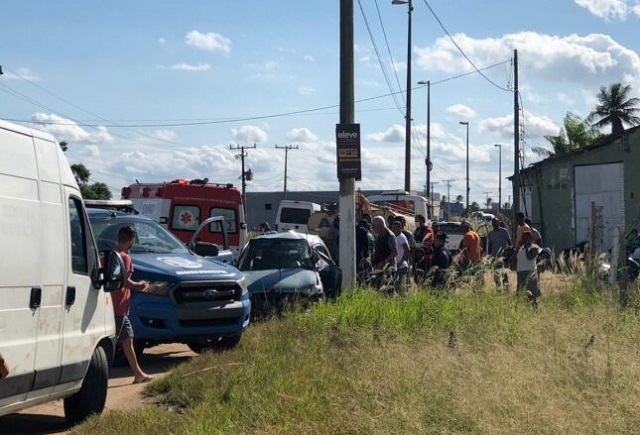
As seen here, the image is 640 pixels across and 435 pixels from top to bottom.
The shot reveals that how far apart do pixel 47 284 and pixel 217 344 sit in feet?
16.7

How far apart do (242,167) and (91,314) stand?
252ft

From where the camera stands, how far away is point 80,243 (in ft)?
23.0

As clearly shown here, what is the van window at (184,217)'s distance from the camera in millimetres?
19750

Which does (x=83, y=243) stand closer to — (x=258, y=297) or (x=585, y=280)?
(x=258, y=297)

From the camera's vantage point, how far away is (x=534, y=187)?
34.9 meters

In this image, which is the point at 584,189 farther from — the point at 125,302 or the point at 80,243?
the point at 80,243

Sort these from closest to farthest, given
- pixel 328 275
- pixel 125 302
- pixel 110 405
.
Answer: pixel 110 405 → pixel 125 302 → pixel 328 275

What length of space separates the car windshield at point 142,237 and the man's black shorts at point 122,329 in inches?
69.3

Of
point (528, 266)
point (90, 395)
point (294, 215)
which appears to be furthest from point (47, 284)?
point (294, 215)

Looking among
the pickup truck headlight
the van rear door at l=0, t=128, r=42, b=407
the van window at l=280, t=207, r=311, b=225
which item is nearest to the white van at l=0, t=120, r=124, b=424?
the van rear door at l=0, t=128, r=42, b=407

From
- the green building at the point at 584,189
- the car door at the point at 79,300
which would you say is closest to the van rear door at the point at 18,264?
the car door at the point at 79,300

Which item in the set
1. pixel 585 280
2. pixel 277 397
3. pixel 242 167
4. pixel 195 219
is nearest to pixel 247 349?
pixel 277 397

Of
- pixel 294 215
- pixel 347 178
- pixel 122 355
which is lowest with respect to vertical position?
pixel 122 355

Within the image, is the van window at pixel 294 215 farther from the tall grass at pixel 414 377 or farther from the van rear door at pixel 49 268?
the van rear door at pixel 49 268
